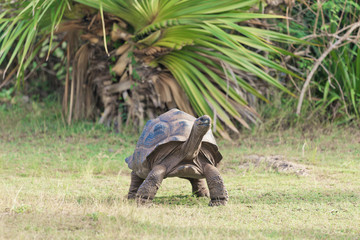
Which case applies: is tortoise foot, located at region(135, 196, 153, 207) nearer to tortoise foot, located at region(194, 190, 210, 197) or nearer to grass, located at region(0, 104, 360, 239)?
grass, located at region(0, 104, 360, 239)

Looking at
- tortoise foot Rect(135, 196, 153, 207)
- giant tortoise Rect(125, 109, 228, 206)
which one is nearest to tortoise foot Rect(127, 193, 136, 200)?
giant tortoise Rect(125, 109, 228, 206)

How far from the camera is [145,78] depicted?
22.1 feet

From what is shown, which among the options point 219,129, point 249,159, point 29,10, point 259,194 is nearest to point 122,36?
point 29,10

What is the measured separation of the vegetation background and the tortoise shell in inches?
14.2

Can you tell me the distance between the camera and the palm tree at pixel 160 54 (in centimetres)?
615

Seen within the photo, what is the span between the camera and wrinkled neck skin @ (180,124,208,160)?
346cm

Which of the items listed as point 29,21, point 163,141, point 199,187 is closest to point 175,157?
Result: point 163,141

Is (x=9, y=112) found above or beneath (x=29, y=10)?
beneath

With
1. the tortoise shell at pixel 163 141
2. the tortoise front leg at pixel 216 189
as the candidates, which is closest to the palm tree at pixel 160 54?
the tortoise shell at pixel 163 141

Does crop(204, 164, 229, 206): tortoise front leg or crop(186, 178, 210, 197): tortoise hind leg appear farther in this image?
crop(186, 178, 210, 197): tortoise hind leg

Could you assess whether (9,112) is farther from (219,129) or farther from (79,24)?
(219,129)

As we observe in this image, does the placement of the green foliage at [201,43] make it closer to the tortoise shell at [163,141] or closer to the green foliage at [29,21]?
the green foliage at [29,21]

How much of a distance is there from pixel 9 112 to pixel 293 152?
4.52 m

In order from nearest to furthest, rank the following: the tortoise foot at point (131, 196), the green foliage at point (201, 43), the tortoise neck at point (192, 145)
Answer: the tortoise neck at point (192, 145), the tortoise foot at point (131, 196), the green foliage at point (201, 43)
